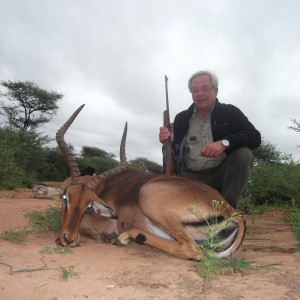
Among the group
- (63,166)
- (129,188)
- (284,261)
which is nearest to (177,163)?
(129,188)

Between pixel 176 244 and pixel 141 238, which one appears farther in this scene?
pixel 141 238

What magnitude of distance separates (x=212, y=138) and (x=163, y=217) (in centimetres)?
196

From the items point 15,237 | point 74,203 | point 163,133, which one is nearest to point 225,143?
point 163,133

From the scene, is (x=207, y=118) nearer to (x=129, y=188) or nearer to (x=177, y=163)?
(x=177, y=163)

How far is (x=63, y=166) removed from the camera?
22.5 meters

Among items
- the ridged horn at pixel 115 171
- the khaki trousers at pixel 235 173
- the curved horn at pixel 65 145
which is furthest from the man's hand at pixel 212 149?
the curved horn at pixel 65 145

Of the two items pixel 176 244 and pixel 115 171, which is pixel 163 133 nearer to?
pixel 115 171

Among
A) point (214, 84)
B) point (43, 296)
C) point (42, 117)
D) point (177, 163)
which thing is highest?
point (42, 117)

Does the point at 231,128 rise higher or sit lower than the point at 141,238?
higher

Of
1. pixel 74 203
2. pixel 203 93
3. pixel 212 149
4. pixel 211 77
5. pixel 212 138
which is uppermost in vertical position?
pixel 211 77

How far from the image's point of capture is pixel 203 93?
527 centimetres

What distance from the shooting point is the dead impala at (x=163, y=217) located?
3.42 meters

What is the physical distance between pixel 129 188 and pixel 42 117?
20.7 metres

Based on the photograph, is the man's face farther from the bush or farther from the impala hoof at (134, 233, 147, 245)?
the bush
